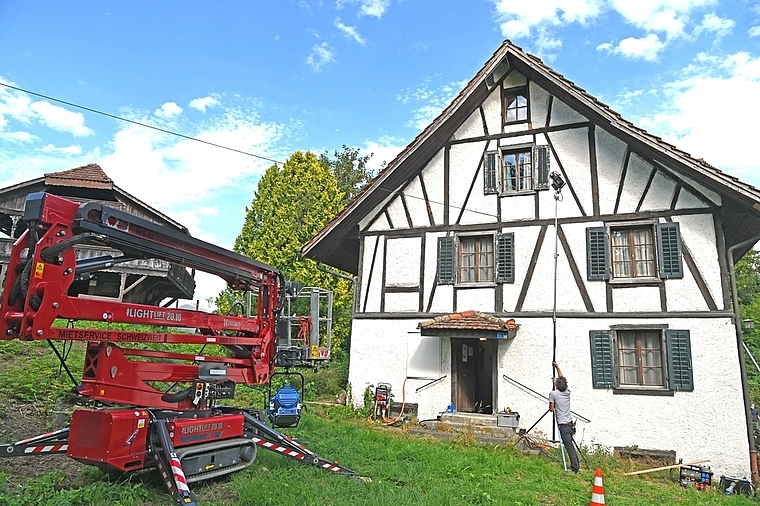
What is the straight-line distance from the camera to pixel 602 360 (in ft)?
40.0

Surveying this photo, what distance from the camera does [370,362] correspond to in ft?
47.8

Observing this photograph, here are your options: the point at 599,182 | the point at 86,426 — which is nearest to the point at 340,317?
the point at 599,182

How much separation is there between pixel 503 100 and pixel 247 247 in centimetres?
1546

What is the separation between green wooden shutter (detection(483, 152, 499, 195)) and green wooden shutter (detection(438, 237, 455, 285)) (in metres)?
1.63

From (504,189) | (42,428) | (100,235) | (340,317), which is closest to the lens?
(100,235)

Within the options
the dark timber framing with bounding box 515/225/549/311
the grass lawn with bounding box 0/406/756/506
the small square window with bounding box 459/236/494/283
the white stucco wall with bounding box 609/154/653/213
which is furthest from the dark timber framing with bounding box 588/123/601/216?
the grass lawn with bounding box 0/406/756/506

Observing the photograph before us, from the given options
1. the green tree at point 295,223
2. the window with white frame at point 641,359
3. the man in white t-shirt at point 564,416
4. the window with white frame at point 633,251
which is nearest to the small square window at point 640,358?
the window with white frame at point 641,359

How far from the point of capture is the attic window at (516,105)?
1438cm

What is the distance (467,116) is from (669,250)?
616 cm

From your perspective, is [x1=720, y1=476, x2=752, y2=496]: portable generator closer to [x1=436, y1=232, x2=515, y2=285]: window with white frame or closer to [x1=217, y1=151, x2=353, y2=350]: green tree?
[x1=436, y1=232, x2=515, y2=285]: window with white frame

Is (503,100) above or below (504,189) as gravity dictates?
above

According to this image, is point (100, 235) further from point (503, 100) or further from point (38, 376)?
point (503, 100)

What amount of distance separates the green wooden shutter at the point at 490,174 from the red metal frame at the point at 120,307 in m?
7.47

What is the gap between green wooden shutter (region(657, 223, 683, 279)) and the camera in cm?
1197
